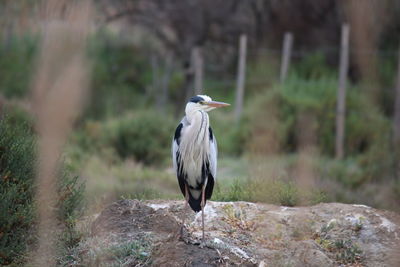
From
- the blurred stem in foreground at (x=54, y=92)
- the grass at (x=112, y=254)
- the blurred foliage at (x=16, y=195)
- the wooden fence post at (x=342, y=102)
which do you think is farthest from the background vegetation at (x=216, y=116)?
the blurred stem in foreground at (x=54, y=92)

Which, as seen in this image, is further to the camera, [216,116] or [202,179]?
[216,116]

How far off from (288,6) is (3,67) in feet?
25.3

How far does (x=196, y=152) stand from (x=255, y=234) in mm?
940

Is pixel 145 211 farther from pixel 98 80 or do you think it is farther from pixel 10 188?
pixel 98 80

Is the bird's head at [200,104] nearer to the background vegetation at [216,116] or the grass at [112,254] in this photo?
the background vegetation at [216,116]

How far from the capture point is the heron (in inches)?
219

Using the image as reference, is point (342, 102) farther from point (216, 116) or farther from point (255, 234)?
point (255, 234)

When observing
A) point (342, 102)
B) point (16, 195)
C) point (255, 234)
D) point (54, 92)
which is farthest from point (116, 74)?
point (54, 92)

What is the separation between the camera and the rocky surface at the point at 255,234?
16.5 feet

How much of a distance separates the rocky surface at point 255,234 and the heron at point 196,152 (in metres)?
0.31

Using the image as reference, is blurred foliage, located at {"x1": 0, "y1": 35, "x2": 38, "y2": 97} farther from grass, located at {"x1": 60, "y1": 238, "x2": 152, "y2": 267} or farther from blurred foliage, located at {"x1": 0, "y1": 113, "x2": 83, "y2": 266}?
grass, located at {"x1": 60, "y1": 238, "x2": 152, "y2": 267}

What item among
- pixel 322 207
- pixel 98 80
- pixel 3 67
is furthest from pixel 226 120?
pixel 322 207

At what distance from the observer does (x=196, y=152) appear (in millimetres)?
5645

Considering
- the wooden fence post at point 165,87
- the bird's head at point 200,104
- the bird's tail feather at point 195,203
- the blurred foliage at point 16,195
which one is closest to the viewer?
the blurred foliage at point 16,195
